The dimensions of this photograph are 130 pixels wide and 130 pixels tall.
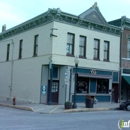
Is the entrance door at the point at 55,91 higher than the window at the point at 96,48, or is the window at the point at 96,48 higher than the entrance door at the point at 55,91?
the window at the point at 96,48

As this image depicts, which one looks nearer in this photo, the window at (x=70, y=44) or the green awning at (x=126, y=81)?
the window at (x=70, y=44)

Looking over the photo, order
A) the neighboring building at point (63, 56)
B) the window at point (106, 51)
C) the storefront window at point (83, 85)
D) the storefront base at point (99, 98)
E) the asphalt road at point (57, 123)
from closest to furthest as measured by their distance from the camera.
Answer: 1. the asphalt road at point (57, 123)
2. the neighboring building at point (63, 56)
3. the storefront base at point (99, 98)
4. the storefront window at point (83, 85)
5. the window at point (106, 51)

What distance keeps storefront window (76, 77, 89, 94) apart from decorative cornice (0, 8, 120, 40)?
5264mm

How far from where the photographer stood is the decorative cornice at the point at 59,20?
21.9 metres

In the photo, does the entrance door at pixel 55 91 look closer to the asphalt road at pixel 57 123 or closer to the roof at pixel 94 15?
the roof at pixel 94 15

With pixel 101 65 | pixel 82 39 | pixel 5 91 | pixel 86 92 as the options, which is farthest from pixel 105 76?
pixel 5 91

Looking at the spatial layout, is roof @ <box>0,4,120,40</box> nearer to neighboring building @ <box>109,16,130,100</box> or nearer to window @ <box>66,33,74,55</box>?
neighboring building @ <box>109,16,130,100</box>

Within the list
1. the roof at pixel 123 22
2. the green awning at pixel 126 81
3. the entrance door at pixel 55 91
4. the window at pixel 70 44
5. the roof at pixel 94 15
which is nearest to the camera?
the entrance door at pixel 55 91

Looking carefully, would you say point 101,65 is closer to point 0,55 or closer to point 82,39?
point 82,39

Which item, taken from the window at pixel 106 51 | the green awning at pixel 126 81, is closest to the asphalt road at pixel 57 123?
the window at pixel 106 51

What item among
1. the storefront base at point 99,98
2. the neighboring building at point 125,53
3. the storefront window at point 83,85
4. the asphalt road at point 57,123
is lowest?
the asphalt road at point 57,123

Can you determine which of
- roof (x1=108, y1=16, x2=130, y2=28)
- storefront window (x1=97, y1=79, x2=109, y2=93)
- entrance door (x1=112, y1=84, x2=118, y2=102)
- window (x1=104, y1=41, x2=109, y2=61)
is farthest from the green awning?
roof (x1=108, y1=16, x2=130, y2=28)

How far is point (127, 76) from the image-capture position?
1067 inches

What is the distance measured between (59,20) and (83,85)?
663 cm
